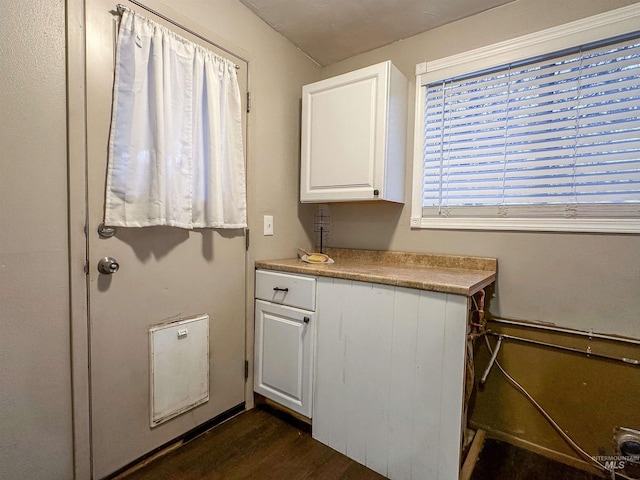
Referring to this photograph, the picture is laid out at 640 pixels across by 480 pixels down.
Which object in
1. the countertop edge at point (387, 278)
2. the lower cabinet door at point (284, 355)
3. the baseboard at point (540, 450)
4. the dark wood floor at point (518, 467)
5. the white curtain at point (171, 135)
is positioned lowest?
the dark wood floor at point (518, 467)

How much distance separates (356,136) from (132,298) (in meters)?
1.41

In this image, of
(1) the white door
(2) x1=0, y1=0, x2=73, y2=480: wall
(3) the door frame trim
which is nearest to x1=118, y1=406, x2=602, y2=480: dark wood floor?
(1) the white door

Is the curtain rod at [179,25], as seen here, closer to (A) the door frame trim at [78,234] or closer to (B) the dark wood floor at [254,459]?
(A) the door frame trim at [78,234]

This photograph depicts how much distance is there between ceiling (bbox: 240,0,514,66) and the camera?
163 cm

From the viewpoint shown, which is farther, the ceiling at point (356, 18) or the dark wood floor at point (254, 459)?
the ceiling at point (356, 18)

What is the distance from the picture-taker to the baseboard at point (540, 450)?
55.8 inches

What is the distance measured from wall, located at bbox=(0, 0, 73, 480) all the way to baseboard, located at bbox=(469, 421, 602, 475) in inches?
78.4

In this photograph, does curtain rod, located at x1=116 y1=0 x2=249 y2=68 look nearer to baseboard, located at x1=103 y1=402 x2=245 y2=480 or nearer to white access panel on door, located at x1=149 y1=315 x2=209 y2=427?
white access panel on door, located at x1=149 y1=315 x2=209 y2=427

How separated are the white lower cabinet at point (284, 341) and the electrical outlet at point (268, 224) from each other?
0.89 feet

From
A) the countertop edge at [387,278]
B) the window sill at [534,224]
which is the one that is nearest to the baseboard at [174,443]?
the countertop edge at [387,278]

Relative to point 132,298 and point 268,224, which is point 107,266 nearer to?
point 132,298

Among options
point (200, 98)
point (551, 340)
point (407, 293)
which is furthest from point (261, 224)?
point (551, 340)

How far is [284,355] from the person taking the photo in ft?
5.56

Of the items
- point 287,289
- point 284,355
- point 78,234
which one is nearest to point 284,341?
point 284,355
